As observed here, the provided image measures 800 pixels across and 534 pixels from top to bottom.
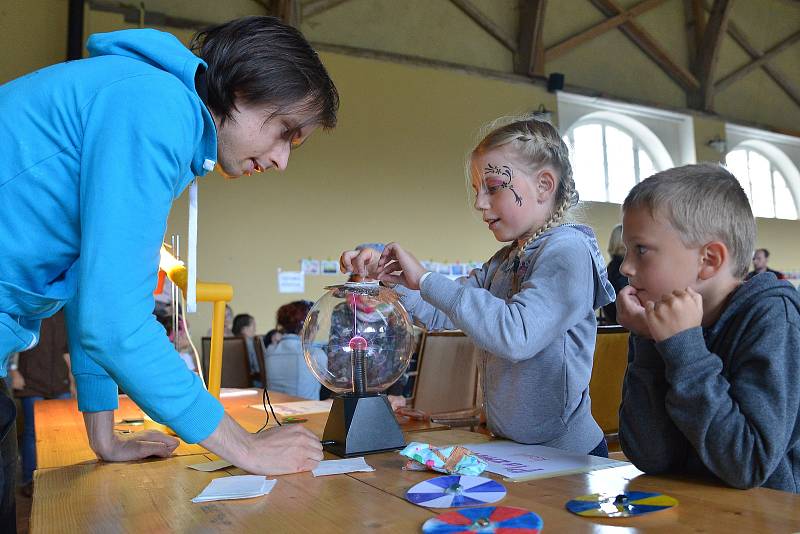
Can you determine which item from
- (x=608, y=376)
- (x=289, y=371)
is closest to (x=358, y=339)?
(x=608, y=376)

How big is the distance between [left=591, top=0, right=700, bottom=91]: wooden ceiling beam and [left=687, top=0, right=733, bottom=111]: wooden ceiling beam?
0.34 ft

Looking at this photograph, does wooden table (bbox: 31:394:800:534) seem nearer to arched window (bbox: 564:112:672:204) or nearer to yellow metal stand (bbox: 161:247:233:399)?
yellow metal stand (bbox: 161:247:233:399)

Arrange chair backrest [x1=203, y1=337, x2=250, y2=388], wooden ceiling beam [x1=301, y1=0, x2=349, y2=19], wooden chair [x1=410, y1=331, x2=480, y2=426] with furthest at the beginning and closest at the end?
wooden ceiling beam [x1=301, y1=0, x2=349, y2=19] → chair backrest [x1=203, y1=337, x2=250, y2=388] → wooden chair [x1=410, y1=331, x2=480, y2=426]

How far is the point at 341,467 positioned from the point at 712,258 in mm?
616

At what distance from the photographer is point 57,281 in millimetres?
1023

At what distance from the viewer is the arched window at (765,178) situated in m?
9.52

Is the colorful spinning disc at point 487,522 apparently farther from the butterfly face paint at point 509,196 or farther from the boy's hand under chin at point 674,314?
the butterfly face paint at point 509,196

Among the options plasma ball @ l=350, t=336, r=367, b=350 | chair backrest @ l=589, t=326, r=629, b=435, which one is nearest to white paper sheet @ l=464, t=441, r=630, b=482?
plasma ball @ l=350, t=336, r=367, b=350

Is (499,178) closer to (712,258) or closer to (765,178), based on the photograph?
(712,258)

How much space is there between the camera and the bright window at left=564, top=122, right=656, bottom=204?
8172mm

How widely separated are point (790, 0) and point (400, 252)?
10514mm

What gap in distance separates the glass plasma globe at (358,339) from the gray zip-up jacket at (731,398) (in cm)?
43

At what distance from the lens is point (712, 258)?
3.27ft

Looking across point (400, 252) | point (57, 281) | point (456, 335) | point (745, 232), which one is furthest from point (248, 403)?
point (745, 232)
